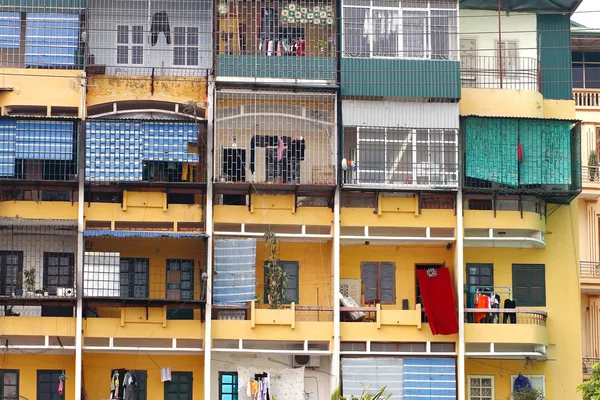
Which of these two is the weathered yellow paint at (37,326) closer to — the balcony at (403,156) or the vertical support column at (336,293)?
the vertical support column at (336,293)

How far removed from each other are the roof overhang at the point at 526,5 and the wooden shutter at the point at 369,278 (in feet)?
25.6

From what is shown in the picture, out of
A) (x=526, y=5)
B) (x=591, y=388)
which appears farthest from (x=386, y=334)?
(x=526, y=5)

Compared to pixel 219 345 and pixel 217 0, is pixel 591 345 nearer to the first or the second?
pixel 219 345

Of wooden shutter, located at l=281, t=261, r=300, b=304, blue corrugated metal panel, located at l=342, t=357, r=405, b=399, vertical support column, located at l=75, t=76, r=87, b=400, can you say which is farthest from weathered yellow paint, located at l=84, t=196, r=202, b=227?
blue corrugated metal panel, located at l=342, t=357, r=405, b=399

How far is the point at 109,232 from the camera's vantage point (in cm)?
3841

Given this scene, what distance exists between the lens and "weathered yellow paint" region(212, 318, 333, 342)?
38.7 metres

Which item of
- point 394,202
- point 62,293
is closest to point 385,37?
point 394,202

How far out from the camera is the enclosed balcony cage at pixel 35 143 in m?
38.5

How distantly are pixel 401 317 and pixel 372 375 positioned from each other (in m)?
1.71

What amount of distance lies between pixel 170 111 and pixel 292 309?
243 inches

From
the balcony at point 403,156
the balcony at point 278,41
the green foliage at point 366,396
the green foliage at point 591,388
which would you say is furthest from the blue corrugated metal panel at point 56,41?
the green foliage at point 591,388

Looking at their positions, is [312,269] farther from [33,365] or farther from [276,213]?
[33,365]

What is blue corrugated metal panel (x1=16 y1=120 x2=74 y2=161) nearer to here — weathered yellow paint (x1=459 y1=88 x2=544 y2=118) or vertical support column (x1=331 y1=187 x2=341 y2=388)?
vertical support column (x1=331 y1=187 x2=341 y2=388)

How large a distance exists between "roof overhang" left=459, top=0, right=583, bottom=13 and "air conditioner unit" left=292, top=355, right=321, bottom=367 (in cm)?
1070
